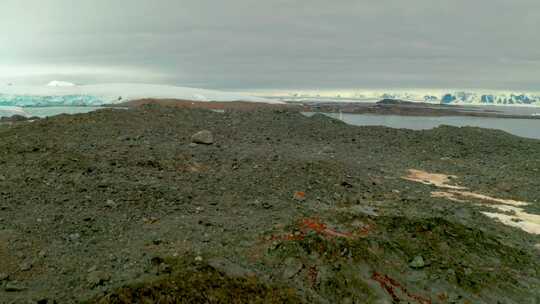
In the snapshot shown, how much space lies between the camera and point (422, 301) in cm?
607

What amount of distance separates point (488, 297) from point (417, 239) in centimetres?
155

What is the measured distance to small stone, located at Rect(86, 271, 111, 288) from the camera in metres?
5.21

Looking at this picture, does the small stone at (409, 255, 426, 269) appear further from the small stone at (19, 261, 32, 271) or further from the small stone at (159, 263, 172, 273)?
the small stone at (19, 261, 32, 271)

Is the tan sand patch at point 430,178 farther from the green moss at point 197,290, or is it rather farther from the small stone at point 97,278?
the small stone at point 97,278

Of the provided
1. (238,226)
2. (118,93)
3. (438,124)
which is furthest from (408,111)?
(238,226)

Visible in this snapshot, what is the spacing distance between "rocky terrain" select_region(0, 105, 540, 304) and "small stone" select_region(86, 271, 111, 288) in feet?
0.04

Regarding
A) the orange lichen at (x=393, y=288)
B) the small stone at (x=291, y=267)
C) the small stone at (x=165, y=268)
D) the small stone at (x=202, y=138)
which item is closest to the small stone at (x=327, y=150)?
the small stone at (x=202, y=138)

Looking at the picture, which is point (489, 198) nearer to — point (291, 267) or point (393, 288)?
point (393, 288)

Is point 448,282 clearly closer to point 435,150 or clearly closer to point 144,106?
point 435,150

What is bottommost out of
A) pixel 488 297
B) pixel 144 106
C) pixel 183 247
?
pixel 488 297

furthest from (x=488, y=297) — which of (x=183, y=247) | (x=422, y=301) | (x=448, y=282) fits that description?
(x=183, y=247)

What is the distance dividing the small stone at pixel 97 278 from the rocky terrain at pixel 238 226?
0.04 ft

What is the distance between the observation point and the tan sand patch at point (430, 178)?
13.4 metres

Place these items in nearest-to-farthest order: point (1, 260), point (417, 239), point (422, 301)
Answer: point (1, 260)
point (422, 301)
point (417, 239)
